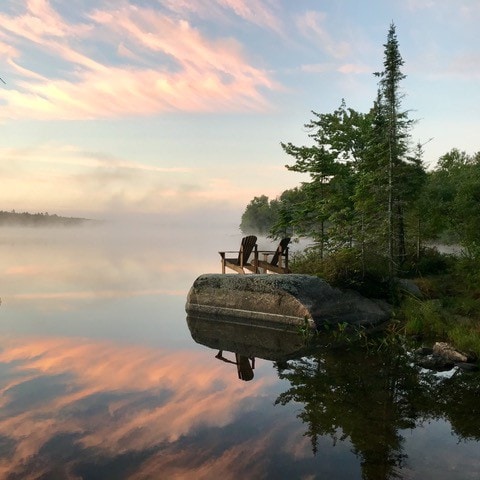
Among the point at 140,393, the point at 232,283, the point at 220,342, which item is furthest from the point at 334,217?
the point at 140,393

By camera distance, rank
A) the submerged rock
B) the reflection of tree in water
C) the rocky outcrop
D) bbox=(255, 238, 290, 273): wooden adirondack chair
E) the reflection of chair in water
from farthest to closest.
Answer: bbox=(255, 238, 290, 273): wooden adirondack chair
the rocky outcrop
the reflection of chair in water
the submerged rock
the reflection of tree in water

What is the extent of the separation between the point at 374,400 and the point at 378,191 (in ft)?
50.6

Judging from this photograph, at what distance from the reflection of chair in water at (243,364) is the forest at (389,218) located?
614 centimetres

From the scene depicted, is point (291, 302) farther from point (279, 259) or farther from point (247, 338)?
point (279, 259)

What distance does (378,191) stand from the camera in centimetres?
2317

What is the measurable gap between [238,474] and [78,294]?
24.2 metres

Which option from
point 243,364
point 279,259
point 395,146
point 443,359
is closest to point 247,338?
point 243,364

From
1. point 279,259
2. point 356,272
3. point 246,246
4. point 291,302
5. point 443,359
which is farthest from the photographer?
point 279,259

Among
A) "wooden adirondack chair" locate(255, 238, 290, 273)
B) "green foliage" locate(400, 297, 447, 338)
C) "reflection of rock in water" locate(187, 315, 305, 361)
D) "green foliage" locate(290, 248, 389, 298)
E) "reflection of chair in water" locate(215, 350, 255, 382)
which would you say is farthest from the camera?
"wooden adirondack chair" locate(255, 238, 290, 273)

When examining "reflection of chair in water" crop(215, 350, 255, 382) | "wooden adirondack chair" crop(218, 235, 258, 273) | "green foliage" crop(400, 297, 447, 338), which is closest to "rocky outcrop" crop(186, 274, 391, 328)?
"green foliage" crop(400, 297, 447, 338)

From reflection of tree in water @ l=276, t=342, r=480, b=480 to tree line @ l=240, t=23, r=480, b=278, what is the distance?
31.8 ft

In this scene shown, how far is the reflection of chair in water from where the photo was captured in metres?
12.1

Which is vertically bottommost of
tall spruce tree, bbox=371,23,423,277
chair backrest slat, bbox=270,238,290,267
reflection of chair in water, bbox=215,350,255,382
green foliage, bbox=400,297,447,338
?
reflection of chair in water, bbox=215,350,255,382

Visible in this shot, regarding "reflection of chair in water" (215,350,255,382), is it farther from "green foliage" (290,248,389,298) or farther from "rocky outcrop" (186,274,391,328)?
→ "green foliage" (290,248,389,298)
